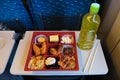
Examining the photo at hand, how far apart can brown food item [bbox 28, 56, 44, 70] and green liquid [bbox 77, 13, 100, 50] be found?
28 cm

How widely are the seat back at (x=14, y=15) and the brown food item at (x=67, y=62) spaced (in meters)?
0.55

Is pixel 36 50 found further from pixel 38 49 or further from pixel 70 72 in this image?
pixel 70 72

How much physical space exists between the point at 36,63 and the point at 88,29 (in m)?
0.35

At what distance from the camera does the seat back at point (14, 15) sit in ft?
3.43

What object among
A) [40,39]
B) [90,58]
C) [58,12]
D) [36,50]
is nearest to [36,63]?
[36,50]

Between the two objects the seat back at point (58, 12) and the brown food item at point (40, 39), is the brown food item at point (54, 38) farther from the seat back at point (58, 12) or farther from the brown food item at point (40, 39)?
the seat back at point (58, 12)

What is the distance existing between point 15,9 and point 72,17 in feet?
1.51

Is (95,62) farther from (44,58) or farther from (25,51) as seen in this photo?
(25,51)

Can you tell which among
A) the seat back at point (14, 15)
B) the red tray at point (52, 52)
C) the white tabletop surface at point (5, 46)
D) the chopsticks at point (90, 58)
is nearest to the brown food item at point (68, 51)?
the red tray at point (52, 52)

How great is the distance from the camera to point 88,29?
79 cm

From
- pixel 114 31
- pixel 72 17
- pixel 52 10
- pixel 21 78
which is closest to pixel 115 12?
pixel 114 31

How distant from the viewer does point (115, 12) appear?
94 centimetres

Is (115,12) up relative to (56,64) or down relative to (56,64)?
up

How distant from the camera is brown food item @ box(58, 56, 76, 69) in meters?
0.77
